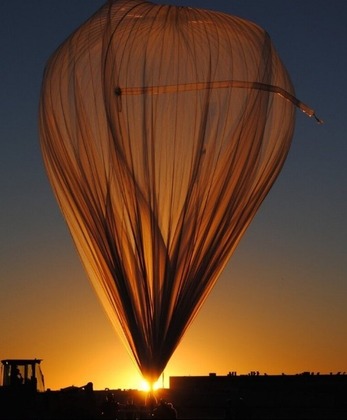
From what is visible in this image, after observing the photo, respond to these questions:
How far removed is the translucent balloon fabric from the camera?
34125 mm

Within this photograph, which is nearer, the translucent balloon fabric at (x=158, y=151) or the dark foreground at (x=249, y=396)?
the translucent balloon fabric at (x=158, y=151)

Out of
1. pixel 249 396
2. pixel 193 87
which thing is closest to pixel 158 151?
pixel 193 87

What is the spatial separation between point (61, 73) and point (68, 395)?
890cm

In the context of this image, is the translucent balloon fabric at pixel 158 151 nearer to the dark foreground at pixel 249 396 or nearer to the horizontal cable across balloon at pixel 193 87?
the horizontal cable across balloon at pixel 193 87

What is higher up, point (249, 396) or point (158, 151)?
point (158, 151)

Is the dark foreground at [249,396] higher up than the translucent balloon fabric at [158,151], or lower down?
lower down

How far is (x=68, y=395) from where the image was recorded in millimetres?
36219

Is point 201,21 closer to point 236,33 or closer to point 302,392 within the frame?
point 236,33

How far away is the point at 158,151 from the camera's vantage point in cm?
3447

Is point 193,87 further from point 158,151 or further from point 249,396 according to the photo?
point 249,396

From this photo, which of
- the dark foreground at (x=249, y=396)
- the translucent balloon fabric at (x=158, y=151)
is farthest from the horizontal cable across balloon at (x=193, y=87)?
the dark foreground at (x=249, y=396)

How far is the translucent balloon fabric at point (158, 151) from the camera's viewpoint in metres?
34.1

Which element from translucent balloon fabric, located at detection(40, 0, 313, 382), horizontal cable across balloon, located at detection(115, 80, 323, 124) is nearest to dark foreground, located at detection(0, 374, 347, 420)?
translucent balloon fabric, located at detection(40, 0, 313, 382)

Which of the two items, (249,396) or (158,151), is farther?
(249,396)
